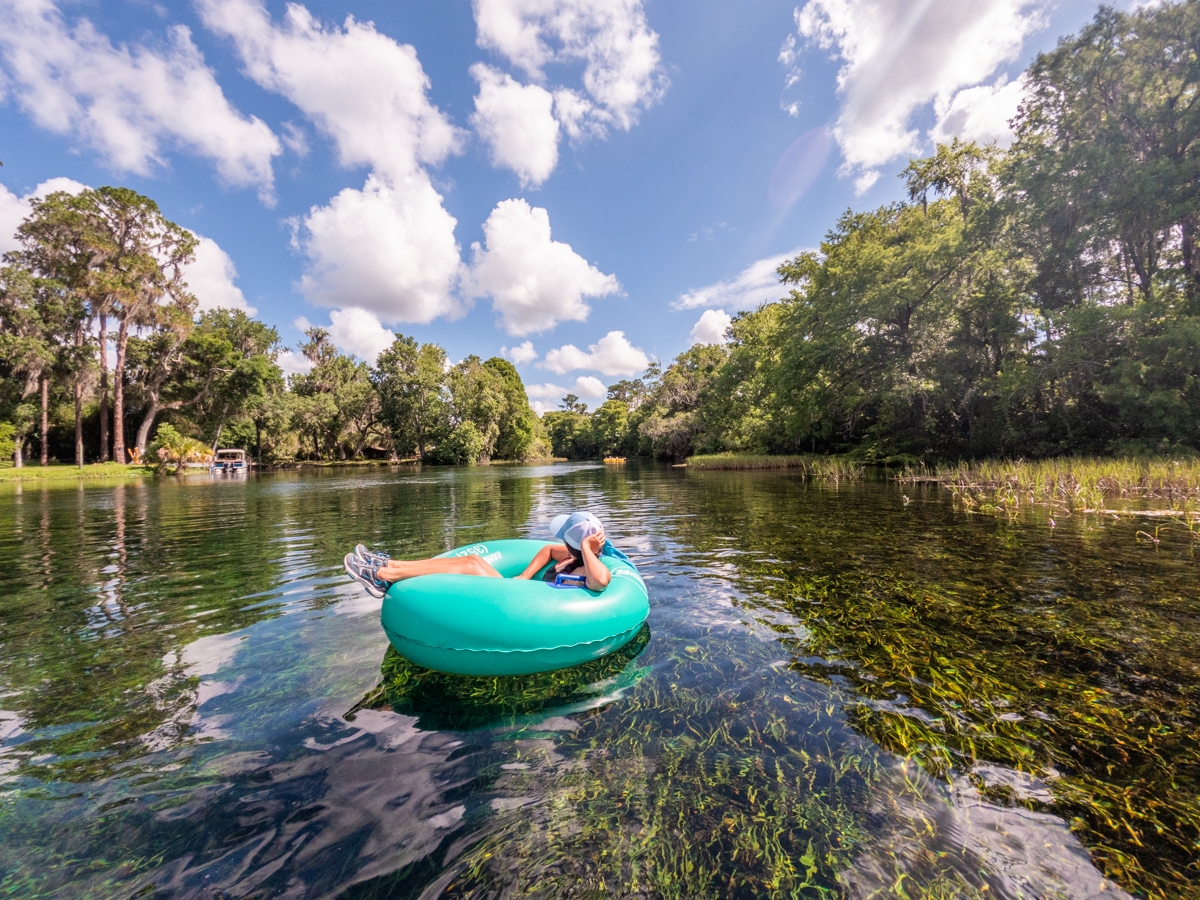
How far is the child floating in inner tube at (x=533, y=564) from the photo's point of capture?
4.14m

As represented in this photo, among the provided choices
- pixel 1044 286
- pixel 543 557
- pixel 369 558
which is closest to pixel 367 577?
pixel 369 558

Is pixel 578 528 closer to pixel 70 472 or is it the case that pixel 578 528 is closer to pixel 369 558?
pixel 369 558

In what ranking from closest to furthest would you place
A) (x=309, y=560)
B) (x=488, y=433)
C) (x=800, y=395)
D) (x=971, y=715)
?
(x=971, y=715) → (x=309, y=560) → (x=800, y=395) → (x=488, y=433)

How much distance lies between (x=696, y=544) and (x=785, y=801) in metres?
6.68

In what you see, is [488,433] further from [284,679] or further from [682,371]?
[284,679]

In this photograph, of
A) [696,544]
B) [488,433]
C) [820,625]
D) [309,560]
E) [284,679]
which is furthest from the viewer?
[488,433]

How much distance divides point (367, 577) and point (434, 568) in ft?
1.93

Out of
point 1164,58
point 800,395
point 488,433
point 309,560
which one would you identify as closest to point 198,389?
point 488,433

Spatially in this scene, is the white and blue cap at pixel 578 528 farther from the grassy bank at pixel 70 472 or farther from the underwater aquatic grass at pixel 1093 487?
the grassy bank at pixel 70 472

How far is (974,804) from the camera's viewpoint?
2.54m

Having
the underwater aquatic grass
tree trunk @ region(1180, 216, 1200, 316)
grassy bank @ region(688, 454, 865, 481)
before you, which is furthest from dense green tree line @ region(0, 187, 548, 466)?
tree trunk @ region(1180, 216, 1200, 316)

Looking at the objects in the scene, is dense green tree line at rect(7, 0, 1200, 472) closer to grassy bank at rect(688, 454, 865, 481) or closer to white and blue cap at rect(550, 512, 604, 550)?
grassy bank at rect(688, 454, 865, 481)

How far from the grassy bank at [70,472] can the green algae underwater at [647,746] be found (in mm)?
32664

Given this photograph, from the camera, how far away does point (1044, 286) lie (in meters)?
19.1
